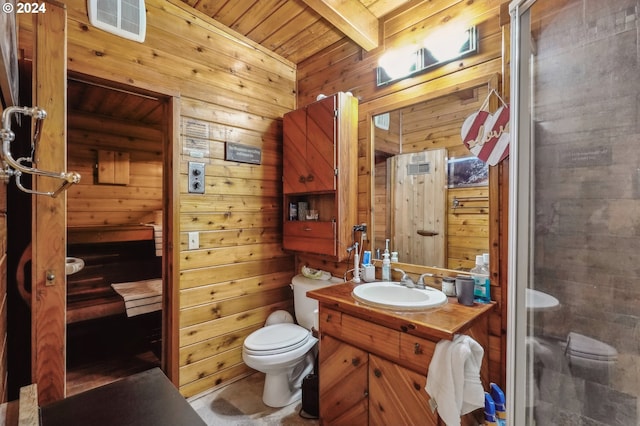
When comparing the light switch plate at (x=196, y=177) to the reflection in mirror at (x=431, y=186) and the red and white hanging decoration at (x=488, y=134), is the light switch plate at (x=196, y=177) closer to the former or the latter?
the reflection in mirror at (x=431, y=186)

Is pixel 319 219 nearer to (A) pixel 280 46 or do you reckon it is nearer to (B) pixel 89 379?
(A) pixel 280 46

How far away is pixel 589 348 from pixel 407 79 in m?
1.64

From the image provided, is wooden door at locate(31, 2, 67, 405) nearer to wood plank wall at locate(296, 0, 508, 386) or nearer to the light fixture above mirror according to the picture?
wood plank wall at locate(296, 0, 508, 386)

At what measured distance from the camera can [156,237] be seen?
137 inches

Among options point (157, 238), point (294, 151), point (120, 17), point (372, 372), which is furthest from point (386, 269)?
point (157, 238)

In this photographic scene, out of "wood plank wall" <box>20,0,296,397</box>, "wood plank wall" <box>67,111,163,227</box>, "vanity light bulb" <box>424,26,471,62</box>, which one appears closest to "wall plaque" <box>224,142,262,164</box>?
"wood plank wall" <box>20,0,296,397</box>

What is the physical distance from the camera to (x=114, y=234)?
3.52 meters

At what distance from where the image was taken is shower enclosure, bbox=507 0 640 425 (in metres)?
0.97

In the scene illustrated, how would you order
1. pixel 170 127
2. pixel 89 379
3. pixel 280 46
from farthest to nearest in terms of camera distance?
pixel 280 46 < pixel 89 379 < pixel 170 127

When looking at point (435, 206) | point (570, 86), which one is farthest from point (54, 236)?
point (570, 86)

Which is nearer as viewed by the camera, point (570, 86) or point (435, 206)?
point (570, 86)

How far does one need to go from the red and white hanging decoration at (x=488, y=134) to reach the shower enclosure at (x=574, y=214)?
365 millimetres

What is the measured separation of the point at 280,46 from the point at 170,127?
1122 millimetres

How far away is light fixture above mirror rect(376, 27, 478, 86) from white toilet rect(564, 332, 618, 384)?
4.80ft
